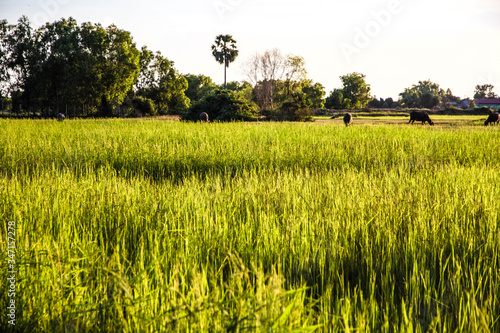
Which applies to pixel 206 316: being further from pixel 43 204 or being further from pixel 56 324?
pixel 43 204

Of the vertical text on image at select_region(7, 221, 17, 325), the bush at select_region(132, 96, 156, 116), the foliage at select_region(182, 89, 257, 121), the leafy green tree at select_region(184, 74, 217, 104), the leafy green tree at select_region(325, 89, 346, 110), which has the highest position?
the leafy green tree at select_region(184, 74, 217, 104)

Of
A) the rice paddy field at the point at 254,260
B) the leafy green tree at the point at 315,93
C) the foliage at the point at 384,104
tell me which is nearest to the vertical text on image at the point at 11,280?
the rice paddy field at the point at 254,260

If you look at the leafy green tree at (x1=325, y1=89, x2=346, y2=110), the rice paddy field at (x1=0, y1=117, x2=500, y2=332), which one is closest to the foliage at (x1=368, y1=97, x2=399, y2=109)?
the leafy green tree at (x1=325, y1=89, x2=346, y2=110)

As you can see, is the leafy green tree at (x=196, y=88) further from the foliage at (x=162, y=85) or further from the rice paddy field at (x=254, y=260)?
the rice paddy field at (x=254, y=260)

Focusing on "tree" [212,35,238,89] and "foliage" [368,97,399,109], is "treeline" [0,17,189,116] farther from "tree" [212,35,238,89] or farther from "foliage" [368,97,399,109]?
"foliage" [368,97,399,109]

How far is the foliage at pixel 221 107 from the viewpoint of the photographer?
2197 centimetres

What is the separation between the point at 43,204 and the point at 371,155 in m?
5.22

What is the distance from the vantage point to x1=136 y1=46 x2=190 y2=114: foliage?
144ft

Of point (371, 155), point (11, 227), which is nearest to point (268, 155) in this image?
point (371, 155)

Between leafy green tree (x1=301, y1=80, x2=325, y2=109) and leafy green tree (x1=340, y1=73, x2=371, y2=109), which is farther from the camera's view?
leafy green tree (x1=340, y1=73, x2=371, y2=109)

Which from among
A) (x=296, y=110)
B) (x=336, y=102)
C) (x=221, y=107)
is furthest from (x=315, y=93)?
(x=221, y=107)

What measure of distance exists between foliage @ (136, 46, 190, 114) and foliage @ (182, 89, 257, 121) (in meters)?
22.4

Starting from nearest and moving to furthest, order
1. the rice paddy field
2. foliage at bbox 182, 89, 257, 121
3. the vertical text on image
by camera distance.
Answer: the rice paddy field, the vertical text on image, foliage at bbox 182, 89, 257, 121

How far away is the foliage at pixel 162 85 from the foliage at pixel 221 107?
22.4 metres
